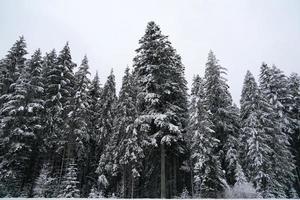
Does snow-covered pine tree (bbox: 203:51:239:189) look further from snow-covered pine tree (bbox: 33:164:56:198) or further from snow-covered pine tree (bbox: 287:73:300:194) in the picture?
snow-covered pine tree (bbox: 33:164:56:198)

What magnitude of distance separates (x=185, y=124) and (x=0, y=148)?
1977 centimetres

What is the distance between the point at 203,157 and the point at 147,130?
7.13 meters

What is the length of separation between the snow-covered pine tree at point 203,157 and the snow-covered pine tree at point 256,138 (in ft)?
18.3

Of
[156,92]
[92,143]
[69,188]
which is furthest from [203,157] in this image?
[92,143]

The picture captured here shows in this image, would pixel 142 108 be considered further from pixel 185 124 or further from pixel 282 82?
pixel 282 82

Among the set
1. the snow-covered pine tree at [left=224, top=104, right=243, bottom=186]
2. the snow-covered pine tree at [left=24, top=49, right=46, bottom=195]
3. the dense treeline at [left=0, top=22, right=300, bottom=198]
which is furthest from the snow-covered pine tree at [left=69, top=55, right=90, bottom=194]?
the snow-covered pine tree at [left=224, top=104, right=243, bottom=186]

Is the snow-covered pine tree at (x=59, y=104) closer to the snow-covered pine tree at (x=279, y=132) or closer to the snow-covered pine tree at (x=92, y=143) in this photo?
the snow-covered pine tree at (x=92, y=143)

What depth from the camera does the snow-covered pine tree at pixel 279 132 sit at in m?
27.5

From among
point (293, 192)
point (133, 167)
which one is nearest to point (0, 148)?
point (133, 167)

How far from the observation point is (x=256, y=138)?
27688 millimetres

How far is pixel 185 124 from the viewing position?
27.7 meters

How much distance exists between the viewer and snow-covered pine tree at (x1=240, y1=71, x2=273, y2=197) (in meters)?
26.2

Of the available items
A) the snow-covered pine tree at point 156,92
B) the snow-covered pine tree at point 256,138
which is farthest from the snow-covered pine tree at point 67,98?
the snow-covered pine tree at point 256,138

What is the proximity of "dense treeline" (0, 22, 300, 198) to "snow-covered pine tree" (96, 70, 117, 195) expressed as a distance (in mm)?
155
